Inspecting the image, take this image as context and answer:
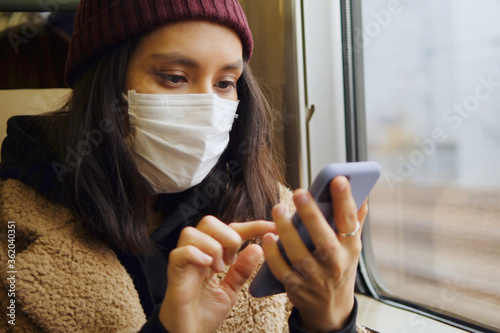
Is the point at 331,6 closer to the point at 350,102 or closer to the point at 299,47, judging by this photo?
the point at 299,47

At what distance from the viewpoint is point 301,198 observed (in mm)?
707

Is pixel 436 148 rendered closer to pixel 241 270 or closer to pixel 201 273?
pixel 241 270

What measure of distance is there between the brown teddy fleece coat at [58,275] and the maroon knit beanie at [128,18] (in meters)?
0.39

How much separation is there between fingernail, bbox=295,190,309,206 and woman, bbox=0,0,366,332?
0.20 meters

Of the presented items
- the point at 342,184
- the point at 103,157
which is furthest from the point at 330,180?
the point at 103,157

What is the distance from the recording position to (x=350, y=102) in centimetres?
186

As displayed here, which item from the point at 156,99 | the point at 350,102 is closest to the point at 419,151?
the point at 350,102

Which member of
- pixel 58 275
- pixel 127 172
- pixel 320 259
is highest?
pixel 127 172

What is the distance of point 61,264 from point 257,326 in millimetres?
518

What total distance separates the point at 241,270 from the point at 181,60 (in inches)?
20.6

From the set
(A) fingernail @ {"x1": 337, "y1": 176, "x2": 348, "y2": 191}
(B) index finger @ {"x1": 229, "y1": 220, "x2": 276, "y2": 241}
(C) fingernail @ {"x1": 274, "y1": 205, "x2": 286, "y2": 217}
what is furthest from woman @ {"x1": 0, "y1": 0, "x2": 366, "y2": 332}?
(A) fingernail @ {"x1": 337, "y1": 176, "x2": 348, "y2": 191}

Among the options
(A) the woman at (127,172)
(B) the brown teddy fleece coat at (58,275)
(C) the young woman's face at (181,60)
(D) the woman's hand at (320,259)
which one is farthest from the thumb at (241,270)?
(C) the young woman's face at (181,60)

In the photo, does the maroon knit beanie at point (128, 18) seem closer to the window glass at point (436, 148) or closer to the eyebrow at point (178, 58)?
the eyebrow at point (178, 58)

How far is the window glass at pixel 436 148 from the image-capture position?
1.38 meters
